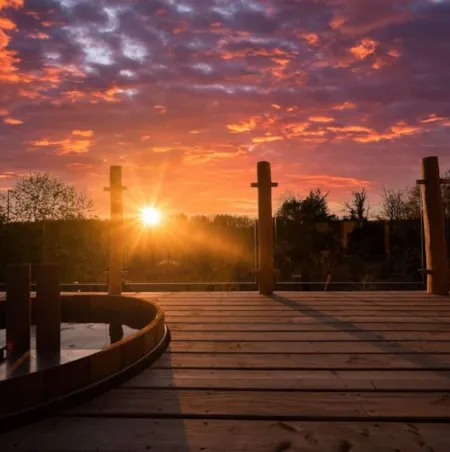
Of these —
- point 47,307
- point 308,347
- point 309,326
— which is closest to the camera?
point 308,347

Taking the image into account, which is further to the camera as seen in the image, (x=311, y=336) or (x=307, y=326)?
(x=307, y=326)

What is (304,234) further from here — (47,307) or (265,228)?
(47,307)

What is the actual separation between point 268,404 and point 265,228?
4372 mm

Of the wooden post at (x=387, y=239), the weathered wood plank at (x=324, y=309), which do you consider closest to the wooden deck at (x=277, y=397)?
the weathered wood plank at (x=324, y=309)

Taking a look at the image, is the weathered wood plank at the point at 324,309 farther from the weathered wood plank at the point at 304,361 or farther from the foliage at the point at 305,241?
the foliage at the point at 305,241

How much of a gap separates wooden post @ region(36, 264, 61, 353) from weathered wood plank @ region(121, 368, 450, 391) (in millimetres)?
1218

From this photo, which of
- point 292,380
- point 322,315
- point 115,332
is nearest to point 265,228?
point 322,315

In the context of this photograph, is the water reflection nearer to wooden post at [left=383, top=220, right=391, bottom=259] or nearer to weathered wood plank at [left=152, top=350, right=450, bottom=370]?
weathered wood plank at [left=152, top=350, right=450, bottom=370]

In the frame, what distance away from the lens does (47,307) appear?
3.67 meters

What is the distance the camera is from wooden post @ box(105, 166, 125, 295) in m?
6.79

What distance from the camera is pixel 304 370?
288 centimetres

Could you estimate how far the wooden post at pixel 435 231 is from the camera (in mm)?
6383

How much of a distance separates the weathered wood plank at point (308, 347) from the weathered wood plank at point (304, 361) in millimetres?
108

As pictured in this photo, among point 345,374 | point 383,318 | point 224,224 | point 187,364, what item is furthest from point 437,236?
point 224,224
